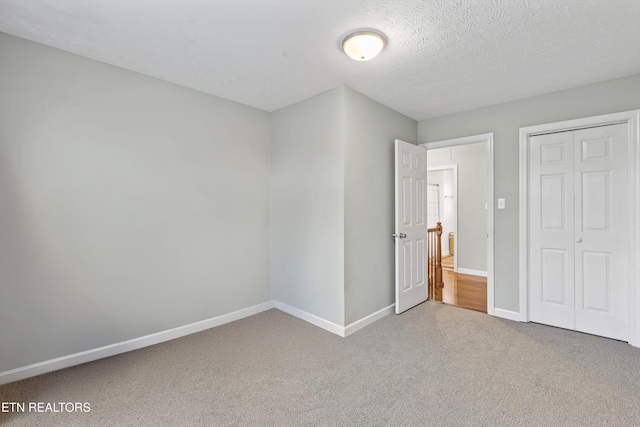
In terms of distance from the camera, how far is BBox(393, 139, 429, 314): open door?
3.41m

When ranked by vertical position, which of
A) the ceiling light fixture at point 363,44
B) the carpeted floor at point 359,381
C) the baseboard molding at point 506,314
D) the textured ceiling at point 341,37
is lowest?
the carpeted floor at point 359,381

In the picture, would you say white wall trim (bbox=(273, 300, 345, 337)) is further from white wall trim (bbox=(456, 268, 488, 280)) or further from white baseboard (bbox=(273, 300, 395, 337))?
white wall trim (bbox=(456, 268, 488, 280))

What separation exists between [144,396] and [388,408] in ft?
5.17

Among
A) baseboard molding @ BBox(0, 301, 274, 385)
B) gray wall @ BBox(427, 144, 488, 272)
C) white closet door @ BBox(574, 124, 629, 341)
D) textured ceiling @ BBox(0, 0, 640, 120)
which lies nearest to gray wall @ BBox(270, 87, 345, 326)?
textured ceiling @ BBox(0, 0, 640, 120)

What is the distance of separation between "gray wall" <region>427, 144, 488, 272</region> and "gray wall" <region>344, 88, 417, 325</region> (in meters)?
2.56

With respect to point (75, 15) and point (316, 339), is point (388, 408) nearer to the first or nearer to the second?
point (316, 339)

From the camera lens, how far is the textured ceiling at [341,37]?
1.80m

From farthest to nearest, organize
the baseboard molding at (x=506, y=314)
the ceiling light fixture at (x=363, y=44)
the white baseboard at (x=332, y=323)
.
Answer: the baseboard molding at (x=506, y=314) < the white baseboard at (x=332, y=323) < the ceiling light fixture at (x=363, y=44)

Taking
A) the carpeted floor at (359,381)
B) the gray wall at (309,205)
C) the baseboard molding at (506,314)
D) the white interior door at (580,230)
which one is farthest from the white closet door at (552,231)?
the gray wall at (309,205)

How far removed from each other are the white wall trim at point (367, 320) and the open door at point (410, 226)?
112 millimetres

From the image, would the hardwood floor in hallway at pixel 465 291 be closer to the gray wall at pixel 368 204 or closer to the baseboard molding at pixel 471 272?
the baseboard molding at pixel 471 272

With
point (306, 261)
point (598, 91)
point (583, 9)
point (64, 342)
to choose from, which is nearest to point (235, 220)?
point (306, 261)

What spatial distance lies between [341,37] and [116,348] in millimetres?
3008

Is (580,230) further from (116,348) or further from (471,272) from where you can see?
(116,348)
